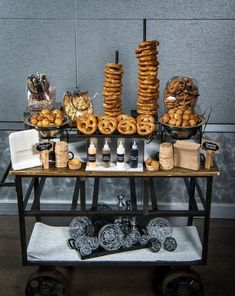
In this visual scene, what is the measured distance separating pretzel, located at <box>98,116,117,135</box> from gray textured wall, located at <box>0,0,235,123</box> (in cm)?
86

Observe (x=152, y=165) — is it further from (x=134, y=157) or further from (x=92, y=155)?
(x=92, y=155)

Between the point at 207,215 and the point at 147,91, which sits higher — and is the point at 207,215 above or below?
below

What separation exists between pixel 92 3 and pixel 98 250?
5.10 ft

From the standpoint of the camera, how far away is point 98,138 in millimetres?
2736

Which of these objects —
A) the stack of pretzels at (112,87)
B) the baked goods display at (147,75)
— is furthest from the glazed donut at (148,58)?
the stack of pretzels at (112,87)

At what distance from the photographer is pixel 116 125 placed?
2695mm

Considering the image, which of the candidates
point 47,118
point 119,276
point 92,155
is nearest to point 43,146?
point 47,118

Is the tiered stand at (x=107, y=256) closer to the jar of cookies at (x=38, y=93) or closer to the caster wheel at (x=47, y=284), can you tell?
the caster wheel at (x=47, y=284)

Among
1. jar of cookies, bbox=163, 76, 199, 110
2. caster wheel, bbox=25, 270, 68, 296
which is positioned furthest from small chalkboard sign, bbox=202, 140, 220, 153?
caster wheel, bbox=25, 270, 68, 296

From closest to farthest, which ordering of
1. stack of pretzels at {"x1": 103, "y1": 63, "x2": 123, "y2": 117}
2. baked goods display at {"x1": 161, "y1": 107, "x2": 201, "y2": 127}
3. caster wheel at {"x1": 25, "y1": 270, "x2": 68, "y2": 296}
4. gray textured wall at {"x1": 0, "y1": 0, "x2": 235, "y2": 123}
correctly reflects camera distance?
baked goods display at {"x1": 161, "y1": 107, "x2": 201, "y2": 127} → stack of pretzels at {"x1": 103, "y1": 63, "x2": 123, "y2": 117} → caster wheel at {"x1": 25, "y1": 270, "x2": 68, "y2": 296} → gray textured wall at {"x1": 0, "y1": 0, "x2": 235, "y2": 123}

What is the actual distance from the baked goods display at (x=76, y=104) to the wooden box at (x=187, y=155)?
21.0 inches

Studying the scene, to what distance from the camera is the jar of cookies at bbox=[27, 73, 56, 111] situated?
283cm

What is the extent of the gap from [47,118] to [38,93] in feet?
0.73

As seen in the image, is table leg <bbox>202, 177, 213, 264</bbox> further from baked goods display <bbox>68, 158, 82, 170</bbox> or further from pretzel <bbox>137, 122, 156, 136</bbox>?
baked goods display <bbox>68, 158, 82, 170</bbox>
